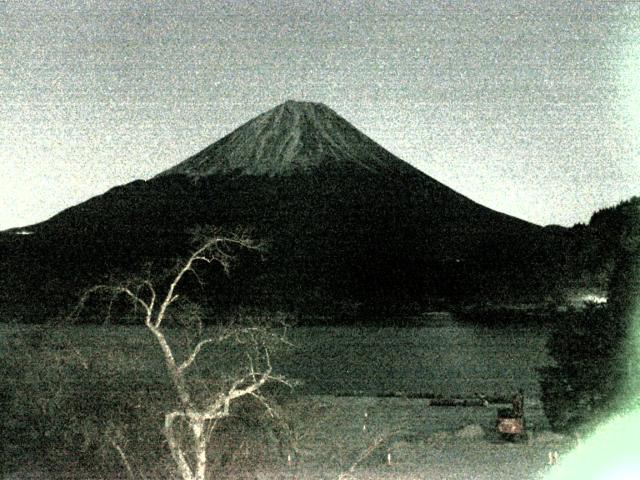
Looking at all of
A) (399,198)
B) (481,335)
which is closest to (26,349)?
(481,335)

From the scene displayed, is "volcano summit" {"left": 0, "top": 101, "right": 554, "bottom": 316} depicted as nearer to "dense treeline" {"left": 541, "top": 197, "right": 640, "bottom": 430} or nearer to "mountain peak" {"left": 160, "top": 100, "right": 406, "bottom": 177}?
"mountain peak" {"left": 160, "top": 100, "right": 406, "bottom": 177}

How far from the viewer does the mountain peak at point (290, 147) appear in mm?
116625

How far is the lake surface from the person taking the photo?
3791cm

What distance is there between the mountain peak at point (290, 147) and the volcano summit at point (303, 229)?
0.20 m

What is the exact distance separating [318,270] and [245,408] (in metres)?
81.4

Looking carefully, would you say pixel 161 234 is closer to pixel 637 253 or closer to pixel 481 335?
pixel 481 335

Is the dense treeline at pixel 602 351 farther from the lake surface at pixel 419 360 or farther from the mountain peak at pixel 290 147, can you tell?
the mountain peak at pixel 290 147

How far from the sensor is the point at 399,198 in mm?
112438

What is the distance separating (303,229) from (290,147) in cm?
1906

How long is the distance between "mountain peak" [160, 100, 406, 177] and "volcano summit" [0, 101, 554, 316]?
203 mm

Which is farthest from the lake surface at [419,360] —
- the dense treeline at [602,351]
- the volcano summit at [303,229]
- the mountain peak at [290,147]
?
the mountain peak at [290,147]

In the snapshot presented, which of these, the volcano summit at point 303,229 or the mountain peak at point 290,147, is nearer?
the volcano summit at point 303,229

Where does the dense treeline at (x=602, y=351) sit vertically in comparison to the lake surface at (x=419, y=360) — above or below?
above

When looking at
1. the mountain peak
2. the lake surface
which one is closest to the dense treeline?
the lake surface
